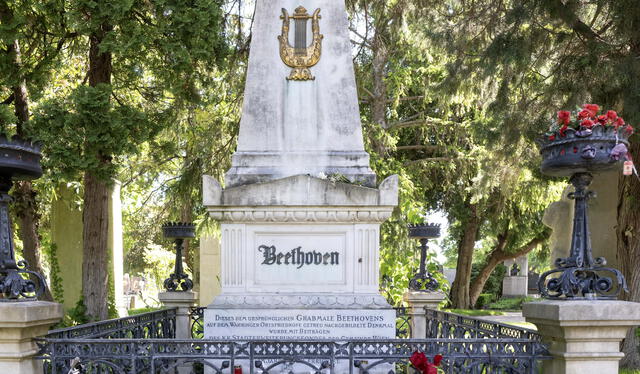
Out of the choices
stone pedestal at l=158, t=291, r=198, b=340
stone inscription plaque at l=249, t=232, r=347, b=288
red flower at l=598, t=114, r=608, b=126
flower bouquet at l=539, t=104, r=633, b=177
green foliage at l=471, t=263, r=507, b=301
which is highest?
red flower at l=598, t=114, r=608, b=126

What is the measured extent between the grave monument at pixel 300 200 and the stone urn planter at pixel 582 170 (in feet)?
6.71

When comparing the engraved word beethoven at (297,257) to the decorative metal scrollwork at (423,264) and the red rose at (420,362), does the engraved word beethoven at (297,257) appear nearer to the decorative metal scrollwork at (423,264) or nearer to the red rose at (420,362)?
the red rose at (420,362)

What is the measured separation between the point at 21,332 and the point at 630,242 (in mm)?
10419

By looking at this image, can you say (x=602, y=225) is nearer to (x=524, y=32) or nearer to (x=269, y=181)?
(x=524, y=32)

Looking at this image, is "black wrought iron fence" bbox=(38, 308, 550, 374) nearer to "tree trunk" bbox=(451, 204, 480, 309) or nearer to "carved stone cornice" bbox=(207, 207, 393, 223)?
"carved stone cornice" bbox=(207, 207, 393, 223)

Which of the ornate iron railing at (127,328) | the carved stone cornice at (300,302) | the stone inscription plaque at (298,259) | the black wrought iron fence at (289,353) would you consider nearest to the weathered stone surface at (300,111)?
the stone inscription plaque at (298,259)

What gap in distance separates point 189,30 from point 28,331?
761cm

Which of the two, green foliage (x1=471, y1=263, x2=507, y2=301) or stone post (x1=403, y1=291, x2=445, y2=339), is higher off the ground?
stone post (x1=403, y1=291, x2=445, y2=339)

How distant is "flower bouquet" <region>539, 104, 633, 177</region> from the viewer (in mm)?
5781

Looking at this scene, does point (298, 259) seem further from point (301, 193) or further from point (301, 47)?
point (301, 47)

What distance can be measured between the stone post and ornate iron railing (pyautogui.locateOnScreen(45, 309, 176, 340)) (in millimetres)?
3899

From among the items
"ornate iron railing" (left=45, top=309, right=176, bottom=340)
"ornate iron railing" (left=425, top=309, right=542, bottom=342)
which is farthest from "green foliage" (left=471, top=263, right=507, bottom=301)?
"ornate iron railing" (left=45, top=309, right=176, bottom=340)

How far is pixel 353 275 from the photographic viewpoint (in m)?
7.68

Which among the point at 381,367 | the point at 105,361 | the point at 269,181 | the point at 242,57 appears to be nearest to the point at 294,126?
the point at 269,181
